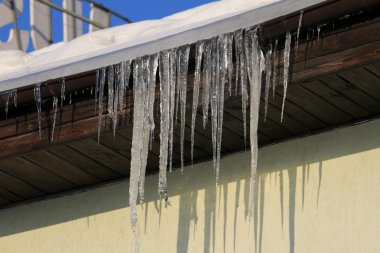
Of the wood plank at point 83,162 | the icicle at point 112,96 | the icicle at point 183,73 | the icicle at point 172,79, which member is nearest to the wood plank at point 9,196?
the wood plank at point 83,162

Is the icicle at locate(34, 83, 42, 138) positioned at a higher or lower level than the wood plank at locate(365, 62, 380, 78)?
higher

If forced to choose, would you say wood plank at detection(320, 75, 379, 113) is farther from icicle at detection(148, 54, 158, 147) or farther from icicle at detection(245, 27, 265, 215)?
icicle at detection(148, 54, 158, 147)

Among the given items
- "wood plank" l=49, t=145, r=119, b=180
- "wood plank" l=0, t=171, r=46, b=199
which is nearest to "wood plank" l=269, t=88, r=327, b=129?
"wood plank" l=49, t=145, r=119, b=180

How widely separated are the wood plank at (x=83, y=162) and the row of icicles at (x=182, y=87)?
0.53 feet

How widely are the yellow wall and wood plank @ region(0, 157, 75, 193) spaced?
0.08 metres

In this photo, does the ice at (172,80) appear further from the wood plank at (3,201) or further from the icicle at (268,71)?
the wood plank at (3,201)

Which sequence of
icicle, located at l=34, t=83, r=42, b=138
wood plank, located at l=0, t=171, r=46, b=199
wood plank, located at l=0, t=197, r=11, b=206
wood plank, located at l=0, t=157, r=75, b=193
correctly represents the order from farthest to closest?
wood plank, located at l=0, t=197, r=11, b=206 → wood plank, located at l=0, t=171, r=46, b=199 → wood plank, located at l=0, t=157, r=75, b=193 → icicle, located at l=34, t=83, r=42, b=138

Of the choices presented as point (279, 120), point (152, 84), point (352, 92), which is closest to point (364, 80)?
point (352, 92)

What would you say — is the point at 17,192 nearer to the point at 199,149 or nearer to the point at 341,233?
the point at 199,149

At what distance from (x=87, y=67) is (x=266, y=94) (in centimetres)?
92

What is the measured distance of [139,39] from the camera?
638 cm

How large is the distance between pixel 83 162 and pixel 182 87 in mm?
850

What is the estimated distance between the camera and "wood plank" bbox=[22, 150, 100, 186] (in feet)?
21.5

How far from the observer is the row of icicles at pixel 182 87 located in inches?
231
